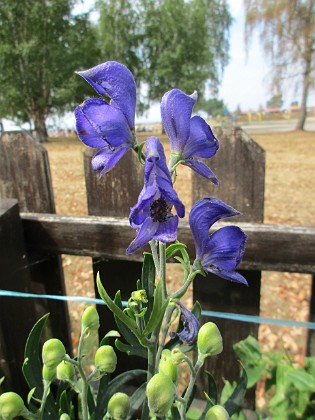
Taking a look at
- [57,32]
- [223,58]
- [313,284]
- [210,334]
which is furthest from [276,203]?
[223,58]

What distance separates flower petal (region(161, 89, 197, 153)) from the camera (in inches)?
21.9

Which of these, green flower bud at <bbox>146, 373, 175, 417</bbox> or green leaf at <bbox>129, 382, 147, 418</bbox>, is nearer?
green flower bud at <bbox>146, 373, 175, 417</bbox>

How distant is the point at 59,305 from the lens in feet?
5.22

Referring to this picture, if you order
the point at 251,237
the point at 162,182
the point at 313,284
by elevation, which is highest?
the point at 162,182

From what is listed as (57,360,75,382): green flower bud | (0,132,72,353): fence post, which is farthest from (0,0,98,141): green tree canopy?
(57,360,75,382): green flower bud

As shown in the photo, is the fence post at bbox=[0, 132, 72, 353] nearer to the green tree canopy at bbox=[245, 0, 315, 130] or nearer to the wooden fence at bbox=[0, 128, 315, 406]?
the wooden fence at bbox=[0, 128, 315, 406]

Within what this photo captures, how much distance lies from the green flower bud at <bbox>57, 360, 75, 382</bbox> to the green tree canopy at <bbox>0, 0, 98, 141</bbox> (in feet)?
72.4

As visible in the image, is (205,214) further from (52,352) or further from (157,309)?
(52,352)

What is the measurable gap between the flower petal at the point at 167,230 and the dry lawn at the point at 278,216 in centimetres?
98

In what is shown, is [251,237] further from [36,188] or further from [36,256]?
[36,188]

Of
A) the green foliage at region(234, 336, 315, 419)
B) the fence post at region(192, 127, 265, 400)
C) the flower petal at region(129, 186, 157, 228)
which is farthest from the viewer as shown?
the fence post at region(192, 127, 265, 400)

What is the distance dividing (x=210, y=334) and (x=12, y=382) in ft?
3.20

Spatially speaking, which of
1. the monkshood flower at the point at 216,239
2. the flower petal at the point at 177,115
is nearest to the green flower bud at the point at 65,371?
the monkshood flower at the point at 216,239

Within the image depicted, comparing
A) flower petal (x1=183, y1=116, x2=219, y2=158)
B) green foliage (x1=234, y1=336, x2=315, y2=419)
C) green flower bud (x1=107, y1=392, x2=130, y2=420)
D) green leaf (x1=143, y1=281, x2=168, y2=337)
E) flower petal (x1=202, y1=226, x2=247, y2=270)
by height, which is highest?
flower petal (x1=183, y1=116, x2=219, y2=158)
